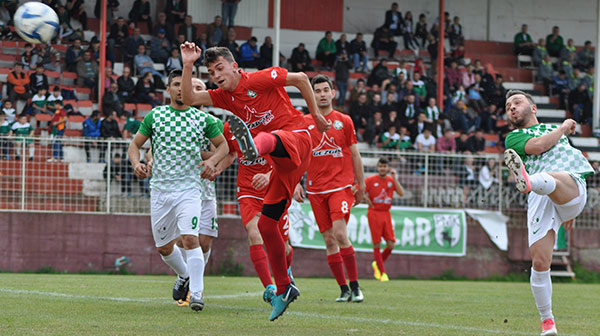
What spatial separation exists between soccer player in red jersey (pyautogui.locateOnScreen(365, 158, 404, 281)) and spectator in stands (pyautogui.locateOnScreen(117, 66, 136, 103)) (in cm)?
695

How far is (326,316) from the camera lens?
8.02 metres

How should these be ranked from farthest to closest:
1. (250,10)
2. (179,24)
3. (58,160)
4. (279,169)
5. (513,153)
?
(250,10) < (179,24) < (58,160) < (279,169) < (513,153)

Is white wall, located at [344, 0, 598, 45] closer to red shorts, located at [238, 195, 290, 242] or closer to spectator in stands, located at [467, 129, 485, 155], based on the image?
spectator in stands, located at [467, 129, 485, 155]

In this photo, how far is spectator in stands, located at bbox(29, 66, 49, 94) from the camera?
2016cm

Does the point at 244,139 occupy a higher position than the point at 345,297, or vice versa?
the point at 244,139

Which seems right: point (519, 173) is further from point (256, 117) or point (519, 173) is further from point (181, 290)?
point (181, 290)

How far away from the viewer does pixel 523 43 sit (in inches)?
1151

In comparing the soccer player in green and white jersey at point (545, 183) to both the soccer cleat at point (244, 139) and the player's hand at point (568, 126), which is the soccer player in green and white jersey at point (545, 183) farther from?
the soccer cleat at point (244, 139)

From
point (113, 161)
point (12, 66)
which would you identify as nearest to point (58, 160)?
point (113, 161)

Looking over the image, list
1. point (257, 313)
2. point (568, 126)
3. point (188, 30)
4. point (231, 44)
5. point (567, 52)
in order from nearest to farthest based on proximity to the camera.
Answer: point (568, 126)
point (257, 313)
point (231, 44)
point (188, 30)
point (567, 52)

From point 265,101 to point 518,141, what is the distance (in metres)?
2.14

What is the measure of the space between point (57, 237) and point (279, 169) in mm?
10958

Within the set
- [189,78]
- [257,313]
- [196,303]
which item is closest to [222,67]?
[189,78]

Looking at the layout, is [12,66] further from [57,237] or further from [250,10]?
[250,10]
